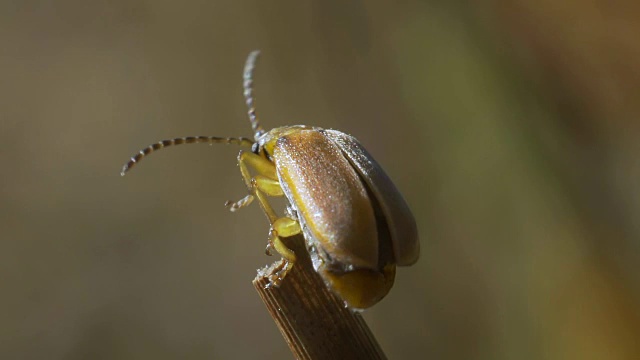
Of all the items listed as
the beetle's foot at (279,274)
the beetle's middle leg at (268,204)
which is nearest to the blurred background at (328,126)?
the beetle's middle leg at (268,204)

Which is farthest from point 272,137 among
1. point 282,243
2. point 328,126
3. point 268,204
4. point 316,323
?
point 328,126

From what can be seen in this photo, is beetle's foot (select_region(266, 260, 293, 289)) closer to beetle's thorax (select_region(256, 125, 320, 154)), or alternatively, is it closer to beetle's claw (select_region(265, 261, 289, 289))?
beetle's claw (select_region(265, 261, 289, 289))

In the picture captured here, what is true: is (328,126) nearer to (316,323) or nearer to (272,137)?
(272,137)

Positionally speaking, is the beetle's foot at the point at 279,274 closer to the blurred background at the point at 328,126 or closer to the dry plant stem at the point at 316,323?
the dry plant stem at the point at 316,323

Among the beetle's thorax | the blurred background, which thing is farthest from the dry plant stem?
the blurred background

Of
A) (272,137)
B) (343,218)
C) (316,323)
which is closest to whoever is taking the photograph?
(316,323)

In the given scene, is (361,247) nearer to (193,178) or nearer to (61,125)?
(193,178)

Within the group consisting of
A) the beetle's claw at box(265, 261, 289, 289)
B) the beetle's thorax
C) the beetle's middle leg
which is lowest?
the beetle's claw at box(265, 261, 289, 289)
